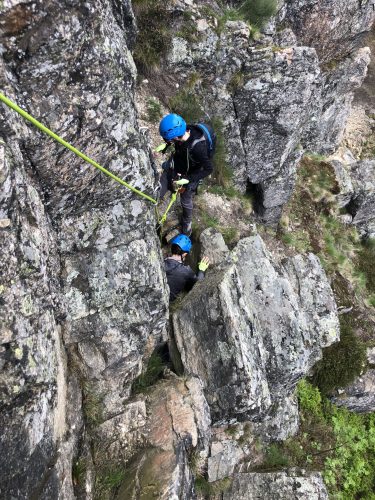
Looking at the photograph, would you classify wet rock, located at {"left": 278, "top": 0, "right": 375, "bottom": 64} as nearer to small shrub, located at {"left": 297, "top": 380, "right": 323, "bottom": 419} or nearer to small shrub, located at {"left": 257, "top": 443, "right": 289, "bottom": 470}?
small shrub, located at {"left": 297, "top": 380, "right": 323, "bottom": 419}

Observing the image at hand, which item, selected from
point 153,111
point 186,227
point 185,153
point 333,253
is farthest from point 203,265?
point 333,253

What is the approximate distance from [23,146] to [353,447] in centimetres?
1276

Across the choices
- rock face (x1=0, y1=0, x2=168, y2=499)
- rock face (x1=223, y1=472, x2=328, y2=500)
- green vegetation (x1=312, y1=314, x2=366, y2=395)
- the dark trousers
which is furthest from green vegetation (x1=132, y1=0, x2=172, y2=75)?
rock face (x1=223, y1=472, x2=328, y2=500)

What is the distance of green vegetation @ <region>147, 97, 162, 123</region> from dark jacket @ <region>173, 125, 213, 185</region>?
233cm

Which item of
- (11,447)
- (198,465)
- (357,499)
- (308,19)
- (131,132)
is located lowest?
(357,499)

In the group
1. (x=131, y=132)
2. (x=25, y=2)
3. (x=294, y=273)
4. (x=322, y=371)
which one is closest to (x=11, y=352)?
(x=131, y=132)

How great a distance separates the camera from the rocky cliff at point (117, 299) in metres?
4.23

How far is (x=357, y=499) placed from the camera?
11156 millimetres

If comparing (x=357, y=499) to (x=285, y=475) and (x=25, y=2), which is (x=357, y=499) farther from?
(x=25, y=2)

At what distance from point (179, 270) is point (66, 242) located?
314cm

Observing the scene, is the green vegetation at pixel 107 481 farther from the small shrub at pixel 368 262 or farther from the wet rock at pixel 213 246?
the small shrub at pixel 368 262

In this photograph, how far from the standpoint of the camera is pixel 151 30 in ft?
30.3

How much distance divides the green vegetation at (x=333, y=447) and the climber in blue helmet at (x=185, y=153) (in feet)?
24.2

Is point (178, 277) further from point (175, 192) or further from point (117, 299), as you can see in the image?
point (117, 299)
